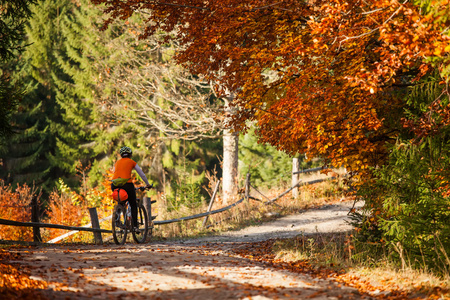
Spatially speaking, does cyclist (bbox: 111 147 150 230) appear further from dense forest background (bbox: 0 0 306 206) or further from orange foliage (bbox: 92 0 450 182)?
dense forest background (bbox: 0 0 306 206)

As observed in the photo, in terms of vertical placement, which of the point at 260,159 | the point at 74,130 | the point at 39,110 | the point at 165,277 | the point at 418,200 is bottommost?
the point at 165,277

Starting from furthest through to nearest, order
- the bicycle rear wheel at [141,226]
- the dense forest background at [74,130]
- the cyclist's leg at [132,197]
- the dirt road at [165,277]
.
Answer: the dense forest background at [74,130]
the bicycle rear wheel at [141,226]
the cyclist's leg at [132,197]
the dirt road at [165,277]

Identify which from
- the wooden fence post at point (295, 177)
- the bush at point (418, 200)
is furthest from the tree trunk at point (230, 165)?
the bush at point (418, 200)

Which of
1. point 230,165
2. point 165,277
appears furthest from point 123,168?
point 230,165

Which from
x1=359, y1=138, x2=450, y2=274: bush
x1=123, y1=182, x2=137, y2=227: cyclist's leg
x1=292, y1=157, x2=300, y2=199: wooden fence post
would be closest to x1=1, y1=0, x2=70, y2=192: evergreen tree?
x1=292, y1=157, x2=300, y2=199: wooden fence post

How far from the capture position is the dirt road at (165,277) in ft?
16.9

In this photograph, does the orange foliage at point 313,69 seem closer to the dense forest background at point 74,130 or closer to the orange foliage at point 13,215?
the orange foliage at point 13,215

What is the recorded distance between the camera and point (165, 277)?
598 centimetres

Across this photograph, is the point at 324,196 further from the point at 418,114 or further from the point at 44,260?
the point at 44,260

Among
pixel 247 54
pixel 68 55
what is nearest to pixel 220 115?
pixel 247 54

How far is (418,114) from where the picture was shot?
783 centimetres

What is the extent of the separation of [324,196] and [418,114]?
11.0 m

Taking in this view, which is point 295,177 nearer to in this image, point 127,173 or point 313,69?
point 127,173

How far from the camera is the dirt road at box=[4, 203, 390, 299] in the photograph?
16.9 ft
